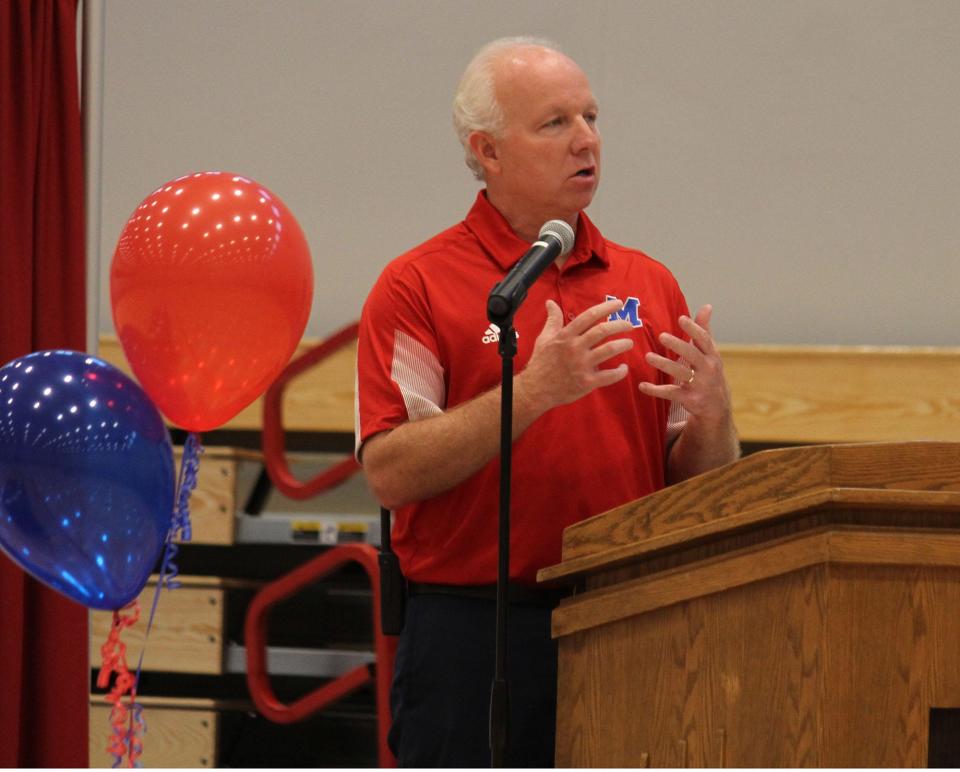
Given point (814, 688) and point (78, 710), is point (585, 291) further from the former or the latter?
point (78, 710)

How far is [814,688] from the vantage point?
3.77ft

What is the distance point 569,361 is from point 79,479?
0.65 metres

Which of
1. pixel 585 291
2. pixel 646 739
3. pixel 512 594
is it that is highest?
pixel 585 291

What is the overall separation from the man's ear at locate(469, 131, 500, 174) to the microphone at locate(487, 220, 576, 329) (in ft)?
1.54

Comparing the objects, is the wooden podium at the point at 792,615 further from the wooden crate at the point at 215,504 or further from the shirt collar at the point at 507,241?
the wooden crate at the point at 215,504

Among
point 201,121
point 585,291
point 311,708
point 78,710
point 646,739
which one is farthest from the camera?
point 201,121

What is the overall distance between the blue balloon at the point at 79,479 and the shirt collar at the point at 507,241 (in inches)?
22.5

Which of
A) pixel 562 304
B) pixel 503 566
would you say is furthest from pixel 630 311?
pixel 503 566

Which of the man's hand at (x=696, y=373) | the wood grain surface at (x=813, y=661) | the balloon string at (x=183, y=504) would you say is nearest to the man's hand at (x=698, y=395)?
the man's hand at (x=696, y=373)

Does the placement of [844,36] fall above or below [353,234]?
above

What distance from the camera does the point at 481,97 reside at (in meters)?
1.96

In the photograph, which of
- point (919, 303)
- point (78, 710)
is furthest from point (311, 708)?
point (919, 303)

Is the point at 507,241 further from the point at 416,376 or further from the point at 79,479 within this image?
the point at 79,479

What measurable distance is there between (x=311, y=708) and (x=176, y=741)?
20.4 inches
